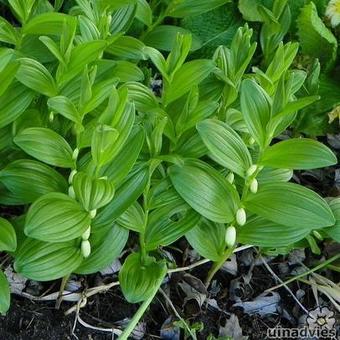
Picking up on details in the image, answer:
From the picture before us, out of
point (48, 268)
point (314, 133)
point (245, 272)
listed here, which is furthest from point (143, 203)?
point (314, 133)

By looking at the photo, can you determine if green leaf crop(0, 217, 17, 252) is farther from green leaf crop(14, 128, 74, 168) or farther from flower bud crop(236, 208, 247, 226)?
flower bud crop(236, 208, 247, 226)

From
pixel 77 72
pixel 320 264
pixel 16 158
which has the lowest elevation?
pixel 320 264

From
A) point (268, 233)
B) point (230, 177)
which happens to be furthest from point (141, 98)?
point (268, 233)

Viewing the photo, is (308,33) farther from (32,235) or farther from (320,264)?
(32,235)

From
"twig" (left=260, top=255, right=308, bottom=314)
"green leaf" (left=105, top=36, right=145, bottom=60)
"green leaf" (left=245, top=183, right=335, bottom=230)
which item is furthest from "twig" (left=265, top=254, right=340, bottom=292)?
"green leaf" (left=105, top=36, right=145, bottom=60)

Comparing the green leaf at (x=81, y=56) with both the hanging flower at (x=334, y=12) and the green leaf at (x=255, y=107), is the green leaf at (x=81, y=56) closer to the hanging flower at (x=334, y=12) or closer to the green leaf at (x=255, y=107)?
the green leaf at (x=255, y=107)

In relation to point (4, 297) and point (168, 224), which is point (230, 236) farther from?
point (4, 297)
